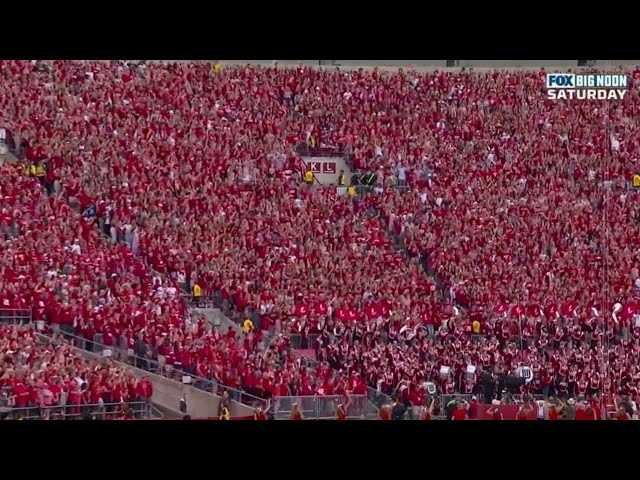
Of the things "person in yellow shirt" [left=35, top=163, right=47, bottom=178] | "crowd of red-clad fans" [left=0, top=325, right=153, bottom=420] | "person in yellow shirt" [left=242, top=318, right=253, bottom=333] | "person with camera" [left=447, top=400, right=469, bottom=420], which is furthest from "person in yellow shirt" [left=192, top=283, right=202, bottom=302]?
"person with camera" [left=447, top=400, right=469, bottom=420]

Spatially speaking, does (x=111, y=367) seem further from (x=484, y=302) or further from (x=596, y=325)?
(x=596, y=325)

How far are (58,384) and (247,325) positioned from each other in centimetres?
240

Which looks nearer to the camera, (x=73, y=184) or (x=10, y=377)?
(x=10, y=377)

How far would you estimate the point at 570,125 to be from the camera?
16.7m

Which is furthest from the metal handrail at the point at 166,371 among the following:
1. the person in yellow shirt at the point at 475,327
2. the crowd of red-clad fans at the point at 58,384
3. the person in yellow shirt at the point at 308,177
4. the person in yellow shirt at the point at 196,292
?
the person in yellow shirt at the point at 308,177

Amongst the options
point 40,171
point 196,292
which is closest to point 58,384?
point 196,292

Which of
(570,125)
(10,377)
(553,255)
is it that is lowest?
(10,377)

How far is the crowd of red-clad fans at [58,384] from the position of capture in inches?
570

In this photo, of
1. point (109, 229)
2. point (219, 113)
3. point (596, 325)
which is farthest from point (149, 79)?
point (596, 325)

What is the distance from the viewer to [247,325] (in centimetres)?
1555

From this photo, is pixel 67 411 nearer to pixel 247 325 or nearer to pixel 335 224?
pixel 247 325

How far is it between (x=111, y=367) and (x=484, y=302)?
15.6 feet

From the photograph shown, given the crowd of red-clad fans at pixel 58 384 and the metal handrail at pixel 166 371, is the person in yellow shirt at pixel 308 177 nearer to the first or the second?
the metal handrail at pixel 166 371

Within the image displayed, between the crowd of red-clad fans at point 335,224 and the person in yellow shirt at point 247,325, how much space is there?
3.3 inches
